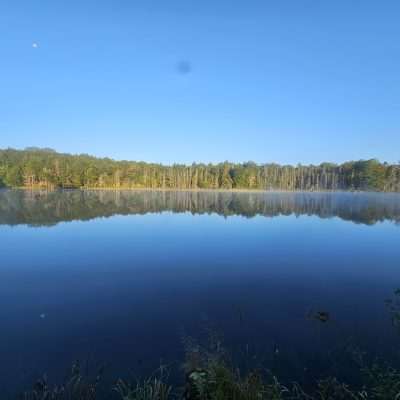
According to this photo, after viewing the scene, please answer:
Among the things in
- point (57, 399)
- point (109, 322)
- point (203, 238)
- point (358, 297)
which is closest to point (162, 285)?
point (109, 322)

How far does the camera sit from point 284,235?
17.2 metres

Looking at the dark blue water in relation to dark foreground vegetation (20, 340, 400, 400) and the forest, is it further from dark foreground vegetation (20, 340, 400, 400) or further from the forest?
the forest

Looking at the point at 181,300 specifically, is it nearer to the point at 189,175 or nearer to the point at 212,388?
the point at 212,388

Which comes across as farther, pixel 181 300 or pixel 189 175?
pixel 189 175

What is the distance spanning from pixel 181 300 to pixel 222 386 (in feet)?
13.4

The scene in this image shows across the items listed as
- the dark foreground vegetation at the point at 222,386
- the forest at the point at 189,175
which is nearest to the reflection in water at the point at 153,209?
the dark foreground vegetation at the point at 222,386

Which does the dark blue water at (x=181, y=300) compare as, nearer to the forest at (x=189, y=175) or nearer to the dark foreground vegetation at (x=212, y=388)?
the dark foreground vegetation at (x=212, y=388)

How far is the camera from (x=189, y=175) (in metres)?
104

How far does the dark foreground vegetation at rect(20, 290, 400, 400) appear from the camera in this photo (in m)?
3.46

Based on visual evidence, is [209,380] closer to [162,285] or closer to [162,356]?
[162,356]

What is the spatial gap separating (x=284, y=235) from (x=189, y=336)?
12.9m

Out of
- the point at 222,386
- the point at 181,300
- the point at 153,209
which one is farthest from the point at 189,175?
the point at 222,386

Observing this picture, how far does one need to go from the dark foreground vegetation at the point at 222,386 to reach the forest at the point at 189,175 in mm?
87816

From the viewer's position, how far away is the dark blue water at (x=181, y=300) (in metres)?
5.08
